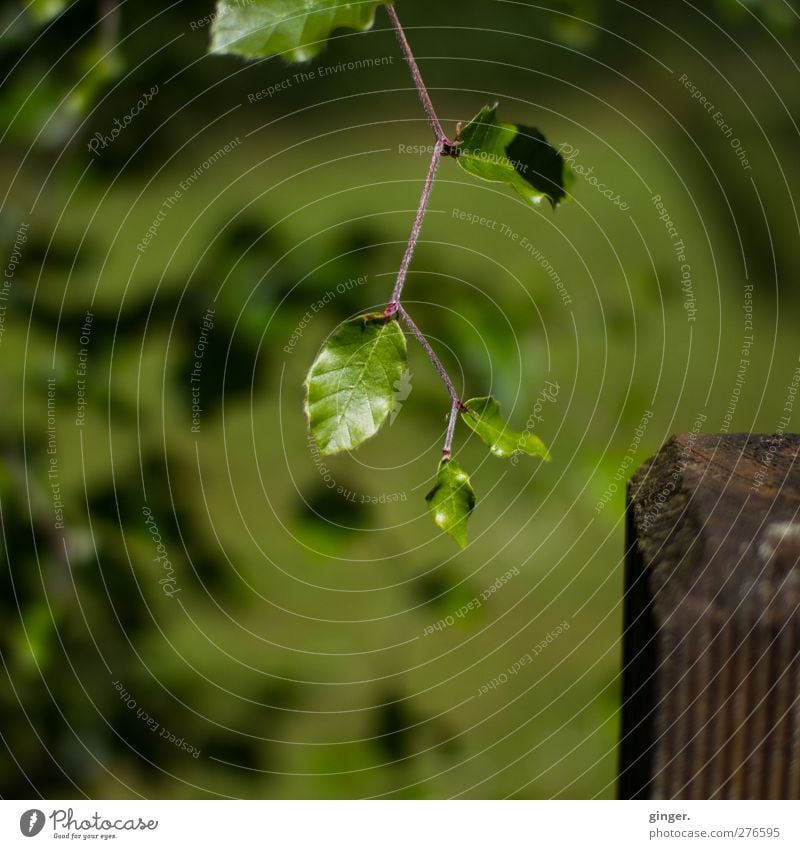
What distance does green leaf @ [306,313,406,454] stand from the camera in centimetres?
30

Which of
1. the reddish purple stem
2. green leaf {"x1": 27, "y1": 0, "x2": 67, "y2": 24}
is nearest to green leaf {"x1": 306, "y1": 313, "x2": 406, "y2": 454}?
the reddish purple stem

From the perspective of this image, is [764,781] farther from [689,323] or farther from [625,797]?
A: [689,323]

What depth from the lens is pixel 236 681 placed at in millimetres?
1094

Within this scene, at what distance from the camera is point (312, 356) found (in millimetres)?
926

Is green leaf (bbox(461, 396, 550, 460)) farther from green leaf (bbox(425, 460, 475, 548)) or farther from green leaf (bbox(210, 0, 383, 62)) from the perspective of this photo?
green leaf (bbox(210, 0, 383, 62))

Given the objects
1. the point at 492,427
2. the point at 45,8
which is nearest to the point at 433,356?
the point at 492,427

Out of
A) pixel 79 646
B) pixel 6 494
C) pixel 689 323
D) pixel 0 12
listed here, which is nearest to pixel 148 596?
pixel 79 646

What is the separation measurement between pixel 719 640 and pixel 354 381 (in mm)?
148

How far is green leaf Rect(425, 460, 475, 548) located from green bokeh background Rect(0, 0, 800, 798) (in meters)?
0.16

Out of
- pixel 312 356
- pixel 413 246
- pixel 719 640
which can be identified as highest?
pixel 312 356

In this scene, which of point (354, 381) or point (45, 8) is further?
point (45, 8)

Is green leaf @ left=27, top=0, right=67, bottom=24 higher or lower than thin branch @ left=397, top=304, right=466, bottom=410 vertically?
higher

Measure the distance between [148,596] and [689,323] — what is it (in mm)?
942

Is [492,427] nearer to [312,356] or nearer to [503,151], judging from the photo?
[503,151]
